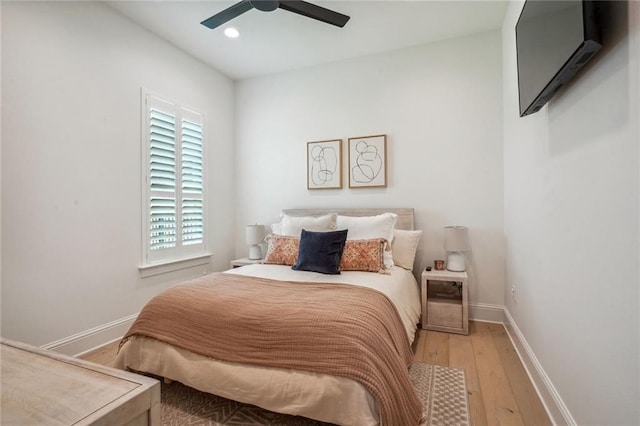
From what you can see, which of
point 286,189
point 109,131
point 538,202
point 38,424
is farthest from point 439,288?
point 109,131

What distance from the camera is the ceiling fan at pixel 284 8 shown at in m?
2.25

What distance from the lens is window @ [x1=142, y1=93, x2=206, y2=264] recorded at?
2.99 meters

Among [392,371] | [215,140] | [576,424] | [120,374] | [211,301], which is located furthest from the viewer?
[215,140]

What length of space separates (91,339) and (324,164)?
9.32 ft

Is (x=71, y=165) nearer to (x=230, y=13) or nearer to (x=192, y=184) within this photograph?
(x=192, y=184)

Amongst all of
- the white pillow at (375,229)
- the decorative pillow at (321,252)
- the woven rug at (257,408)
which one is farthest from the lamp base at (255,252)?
the woven rug at (257,408)

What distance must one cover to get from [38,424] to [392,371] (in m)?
1.30

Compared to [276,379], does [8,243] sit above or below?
above

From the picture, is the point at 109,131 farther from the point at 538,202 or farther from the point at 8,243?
the point at 538,202

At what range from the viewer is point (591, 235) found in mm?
1206

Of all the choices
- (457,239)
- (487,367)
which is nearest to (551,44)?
(457,239)

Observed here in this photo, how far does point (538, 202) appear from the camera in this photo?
6.17 ft

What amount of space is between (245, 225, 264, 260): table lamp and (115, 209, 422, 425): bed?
152 cm

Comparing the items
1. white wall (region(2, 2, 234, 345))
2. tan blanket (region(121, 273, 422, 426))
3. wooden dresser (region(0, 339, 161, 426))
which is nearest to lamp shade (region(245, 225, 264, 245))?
white wall (region(2, 2, 234, 345))
